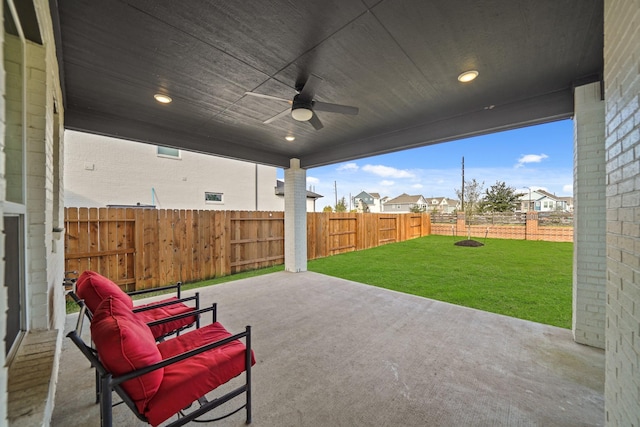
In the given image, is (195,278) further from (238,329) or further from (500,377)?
(500,377)

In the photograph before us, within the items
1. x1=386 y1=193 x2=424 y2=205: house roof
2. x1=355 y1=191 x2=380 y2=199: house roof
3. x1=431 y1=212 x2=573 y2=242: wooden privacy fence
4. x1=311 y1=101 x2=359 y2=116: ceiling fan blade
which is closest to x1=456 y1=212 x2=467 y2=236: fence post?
x1=431 y1=212 x2=573 y2=242: wooden privacy fence

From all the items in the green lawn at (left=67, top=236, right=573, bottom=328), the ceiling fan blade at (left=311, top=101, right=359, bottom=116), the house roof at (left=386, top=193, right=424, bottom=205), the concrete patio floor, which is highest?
the house roof at (left=386, top=193, right=424, bottom=205)

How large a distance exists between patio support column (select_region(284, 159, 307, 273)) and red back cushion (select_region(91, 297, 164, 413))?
4786mm

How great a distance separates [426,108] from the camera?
3.51m

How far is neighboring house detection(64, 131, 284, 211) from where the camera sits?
7023mm

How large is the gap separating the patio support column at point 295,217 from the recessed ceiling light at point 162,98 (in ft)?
10.6

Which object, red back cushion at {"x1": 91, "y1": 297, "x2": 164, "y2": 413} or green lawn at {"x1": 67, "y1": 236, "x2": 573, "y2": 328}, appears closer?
red back cushion at {"x1": 91, "y1": 297, "x2": 164, "y2": 413}

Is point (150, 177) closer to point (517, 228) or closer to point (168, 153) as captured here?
point (168, 153)

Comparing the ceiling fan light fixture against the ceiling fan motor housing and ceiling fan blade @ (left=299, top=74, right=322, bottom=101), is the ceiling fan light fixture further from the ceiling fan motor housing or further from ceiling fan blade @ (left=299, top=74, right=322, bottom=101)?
ceiling fan blade @ (left=299, top=74, right=322, bottom=101)

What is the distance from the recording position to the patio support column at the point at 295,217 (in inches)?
246

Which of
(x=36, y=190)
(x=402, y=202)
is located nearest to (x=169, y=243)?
(x=36, y=190)

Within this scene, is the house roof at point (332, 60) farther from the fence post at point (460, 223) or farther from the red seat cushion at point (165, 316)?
the fence post at point (460, 223)

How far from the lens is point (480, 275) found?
576cm

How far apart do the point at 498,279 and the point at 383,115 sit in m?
4.34
